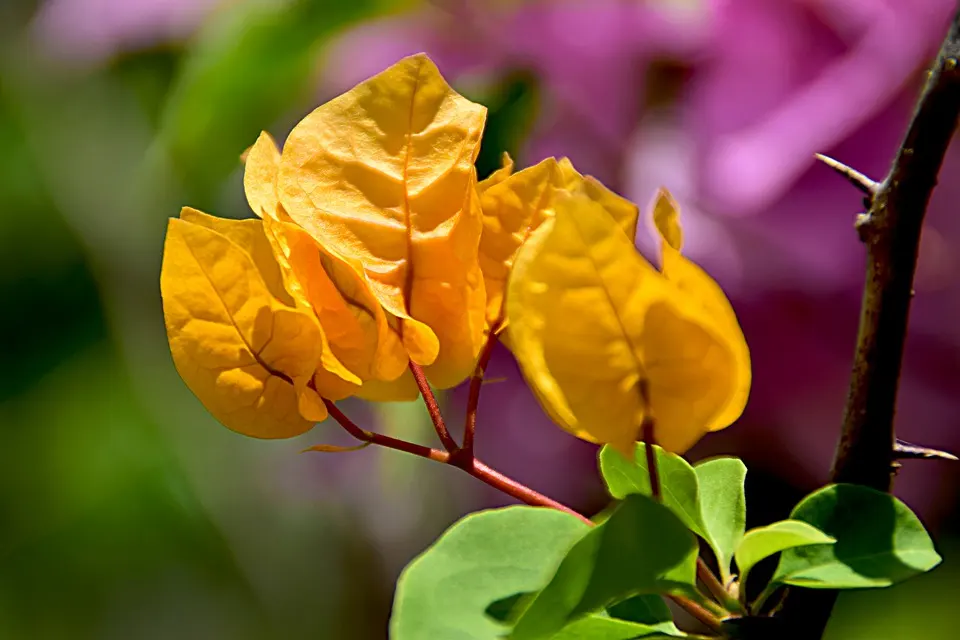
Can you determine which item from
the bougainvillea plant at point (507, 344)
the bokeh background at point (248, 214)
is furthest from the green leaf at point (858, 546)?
the bokeh background at point (248, 214)

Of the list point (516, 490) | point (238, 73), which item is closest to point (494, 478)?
point (516, 490)

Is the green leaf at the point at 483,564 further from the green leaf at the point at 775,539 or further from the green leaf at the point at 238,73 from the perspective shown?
the green leaf at the point at 238,73

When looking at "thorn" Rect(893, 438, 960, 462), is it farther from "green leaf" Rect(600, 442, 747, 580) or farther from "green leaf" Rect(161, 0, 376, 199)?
"green leaf" Rect(161, 0, 376, 199)

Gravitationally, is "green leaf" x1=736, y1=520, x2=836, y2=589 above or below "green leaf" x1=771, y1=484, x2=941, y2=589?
above

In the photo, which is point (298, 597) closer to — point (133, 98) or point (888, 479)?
point (133, 98)

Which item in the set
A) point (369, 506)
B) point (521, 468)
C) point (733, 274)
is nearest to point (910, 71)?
point (733, 274)

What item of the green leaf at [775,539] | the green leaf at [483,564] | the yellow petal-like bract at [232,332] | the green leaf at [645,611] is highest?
the yellow petal-like bract at [232,332]

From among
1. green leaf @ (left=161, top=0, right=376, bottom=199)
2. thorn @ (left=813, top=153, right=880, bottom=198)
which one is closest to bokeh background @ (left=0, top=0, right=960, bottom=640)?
green leaf @ (left=161, top=0, right=376, bottom=199)
